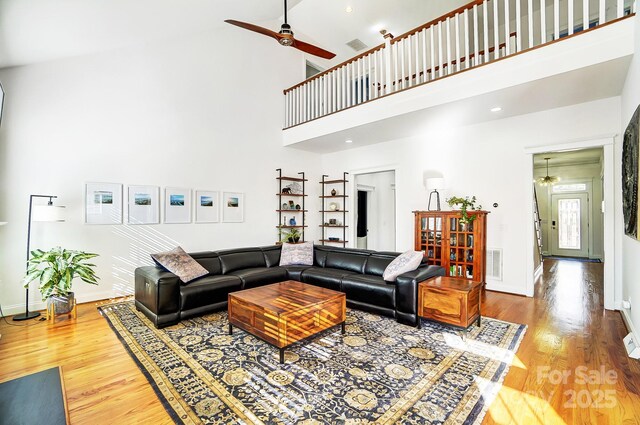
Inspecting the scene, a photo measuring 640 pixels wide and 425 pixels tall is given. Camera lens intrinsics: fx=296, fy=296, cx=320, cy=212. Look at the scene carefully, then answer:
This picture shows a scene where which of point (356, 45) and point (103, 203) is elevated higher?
point (356, 45)

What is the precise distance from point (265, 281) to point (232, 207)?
6.97ft

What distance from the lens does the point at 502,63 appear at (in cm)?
355

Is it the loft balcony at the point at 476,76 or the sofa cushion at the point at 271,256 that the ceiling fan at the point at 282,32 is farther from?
the sofa cushion at the point at 271,256

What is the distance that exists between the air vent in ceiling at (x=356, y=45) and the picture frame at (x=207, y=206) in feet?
15.3

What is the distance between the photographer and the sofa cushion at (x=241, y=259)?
14.6 ft

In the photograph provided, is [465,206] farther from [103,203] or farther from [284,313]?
[103,203]

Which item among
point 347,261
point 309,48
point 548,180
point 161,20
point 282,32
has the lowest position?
point 347,261

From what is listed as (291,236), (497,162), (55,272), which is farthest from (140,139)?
(497,162)

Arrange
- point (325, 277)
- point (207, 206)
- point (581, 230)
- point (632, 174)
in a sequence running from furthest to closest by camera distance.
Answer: point (581, 230) → point (207, 206) → point (325, 277) → point (632, 174)

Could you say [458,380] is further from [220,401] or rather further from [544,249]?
[544,249]

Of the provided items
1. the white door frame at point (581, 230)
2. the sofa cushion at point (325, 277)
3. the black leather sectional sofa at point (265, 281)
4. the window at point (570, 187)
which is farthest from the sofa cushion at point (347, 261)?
the window at point (570, 187)

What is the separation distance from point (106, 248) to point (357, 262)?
378cm

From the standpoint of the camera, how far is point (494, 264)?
4.95 metres

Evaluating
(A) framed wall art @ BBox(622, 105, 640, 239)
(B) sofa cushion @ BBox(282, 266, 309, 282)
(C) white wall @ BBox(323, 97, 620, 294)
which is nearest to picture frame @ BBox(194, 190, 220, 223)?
(B) sofa cushion @ BBox(282, 266, 309, 282)
